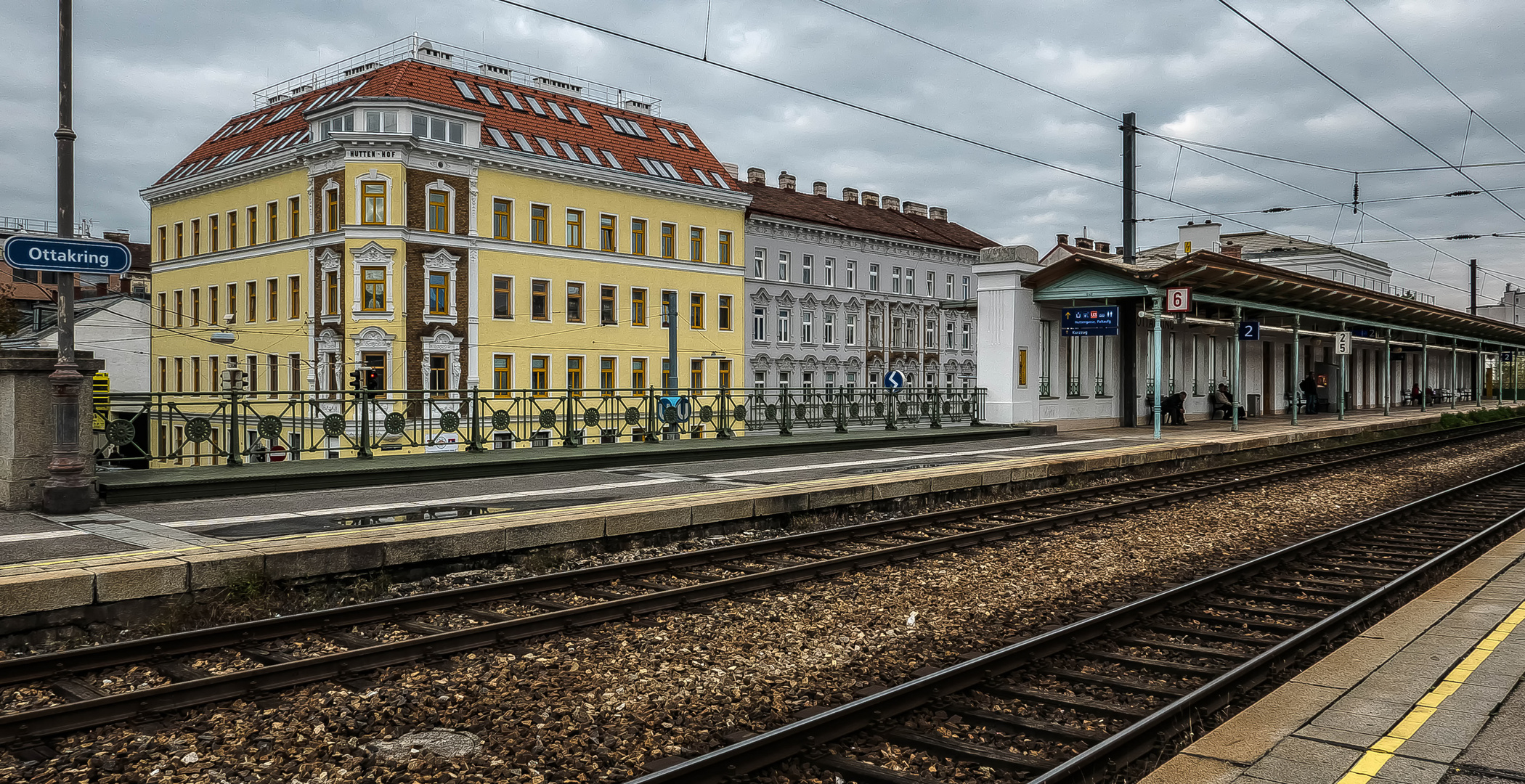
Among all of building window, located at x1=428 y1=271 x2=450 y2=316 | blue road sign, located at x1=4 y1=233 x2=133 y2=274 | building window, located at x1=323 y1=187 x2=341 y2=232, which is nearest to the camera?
blue road sign, located at x1=4 y1=233 x2=133 y2=274

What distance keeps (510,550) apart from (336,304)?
3672cm

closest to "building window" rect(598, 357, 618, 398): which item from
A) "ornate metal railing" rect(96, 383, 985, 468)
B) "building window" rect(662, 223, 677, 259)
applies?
"building window" rect(662, 223, 677, 259)

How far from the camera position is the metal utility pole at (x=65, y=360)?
10.4 m

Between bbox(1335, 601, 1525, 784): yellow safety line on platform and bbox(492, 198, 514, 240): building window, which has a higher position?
bbox(492, 198, 514, 240): building window

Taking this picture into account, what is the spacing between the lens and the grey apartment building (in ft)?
191

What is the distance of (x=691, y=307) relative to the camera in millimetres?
53438

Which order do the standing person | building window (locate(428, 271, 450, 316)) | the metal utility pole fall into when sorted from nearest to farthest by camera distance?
the metal utility pole → the standing person → building window (locate(428, 271, 450, 316))

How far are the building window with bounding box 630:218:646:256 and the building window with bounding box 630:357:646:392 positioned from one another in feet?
17.0

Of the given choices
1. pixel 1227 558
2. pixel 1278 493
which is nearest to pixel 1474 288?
pixel 1278 493

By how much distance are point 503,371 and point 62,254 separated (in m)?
36.6

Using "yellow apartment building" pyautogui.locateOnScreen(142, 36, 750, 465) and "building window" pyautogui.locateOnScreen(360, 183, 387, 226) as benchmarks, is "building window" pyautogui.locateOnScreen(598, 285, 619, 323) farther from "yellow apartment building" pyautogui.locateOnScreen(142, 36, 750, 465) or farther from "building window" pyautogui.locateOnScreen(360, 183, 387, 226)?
"building window" pyautogui.locateOnScreen(360, 183, 387, 226)

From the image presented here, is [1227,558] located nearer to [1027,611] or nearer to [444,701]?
[1027,611]

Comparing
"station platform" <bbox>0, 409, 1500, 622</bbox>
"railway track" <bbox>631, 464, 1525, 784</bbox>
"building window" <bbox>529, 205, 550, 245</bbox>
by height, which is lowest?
"railway track" <bbox>631, 464, 1525, 784</bbox>

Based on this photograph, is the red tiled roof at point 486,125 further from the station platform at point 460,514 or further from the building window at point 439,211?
the station platform at point 460,514
